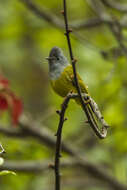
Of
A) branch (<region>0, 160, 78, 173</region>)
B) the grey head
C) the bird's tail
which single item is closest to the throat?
the grey head

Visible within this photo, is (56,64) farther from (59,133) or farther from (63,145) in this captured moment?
(63,145)

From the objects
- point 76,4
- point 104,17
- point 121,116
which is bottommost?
point 121,116

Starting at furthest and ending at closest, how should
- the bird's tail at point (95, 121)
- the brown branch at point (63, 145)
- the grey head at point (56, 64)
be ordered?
the brown branch at point (63, 145), the grey head at point (56, 64), the bird's tail at point (95, 121)

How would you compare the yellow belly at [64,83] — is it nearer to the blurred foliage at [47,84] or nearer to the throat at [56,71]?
the throat at [56,71]

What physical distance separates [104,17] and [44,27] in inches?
72.3

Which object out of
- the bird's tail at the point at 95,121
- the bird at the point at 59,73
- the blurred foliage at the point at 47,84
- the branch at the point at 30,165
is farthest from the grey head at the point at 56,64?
the branch at the point at 30,165

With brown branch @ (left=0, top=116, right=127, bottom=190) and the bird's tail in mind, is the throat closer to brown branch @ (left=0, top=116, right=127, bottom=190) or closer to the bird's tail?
the bird's tail

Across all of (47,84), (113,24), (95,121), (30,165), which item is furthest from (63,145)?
(47,84)

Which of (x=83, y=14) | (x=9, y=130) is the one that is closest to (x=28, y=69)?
(x=83, y=14)

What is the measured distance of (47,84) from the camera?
7465mm

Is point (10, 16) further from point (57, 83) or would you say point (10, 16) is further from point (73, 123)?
point (57, 83)

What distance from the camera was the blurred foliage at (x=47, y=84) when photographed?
13.6 ft

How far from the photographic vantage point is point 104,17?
380cm

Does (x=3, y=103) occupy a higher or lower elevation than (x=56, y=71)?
higher
